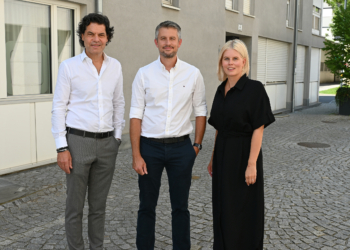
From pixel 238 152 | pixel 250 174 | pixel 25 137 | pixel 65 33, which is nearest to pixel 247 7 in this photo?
pixel 65 33

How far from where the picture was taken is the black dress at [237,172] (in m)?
3.03

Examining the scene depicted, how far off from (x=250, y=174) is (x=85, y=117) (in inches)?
51.8

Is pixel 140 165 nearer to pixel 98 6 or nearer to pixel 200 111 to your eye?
pixel 200 111

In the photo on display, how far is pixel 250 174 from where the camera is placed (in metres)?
3.03

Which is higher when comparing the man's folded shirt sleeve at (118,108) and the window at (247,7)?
the window at (247,7)

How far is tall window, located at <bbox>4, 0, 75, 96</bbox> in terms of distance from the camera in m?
6.54

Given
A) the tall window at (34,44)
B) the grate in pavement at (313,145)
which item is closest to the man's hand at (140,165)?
the tall window at (34,44)

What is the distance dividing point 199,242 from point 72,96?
185 cm

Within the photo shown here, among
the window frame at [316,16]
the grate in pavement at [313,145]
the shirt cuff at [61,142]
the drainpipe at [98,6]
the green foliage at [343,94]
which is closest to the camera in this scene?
the shirt cuff at [61,142]

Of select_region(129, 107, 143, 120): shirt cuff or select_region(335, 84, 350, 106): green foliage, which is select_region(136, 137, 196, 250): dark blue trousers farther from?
select_region(335, 84, 350, 106): green foliage

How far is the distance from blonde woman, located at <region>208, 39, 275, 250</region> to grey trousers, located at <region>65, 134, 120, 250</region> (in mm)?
887

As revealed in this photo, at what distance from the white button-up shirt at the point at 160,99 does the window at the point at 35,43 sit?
4.10 metres

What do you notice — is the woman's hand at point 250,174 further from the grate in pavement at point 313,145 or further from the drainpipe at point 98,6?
the grate in pavement at point 313,145

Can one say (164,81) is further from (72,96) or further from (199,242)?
(199,242)
